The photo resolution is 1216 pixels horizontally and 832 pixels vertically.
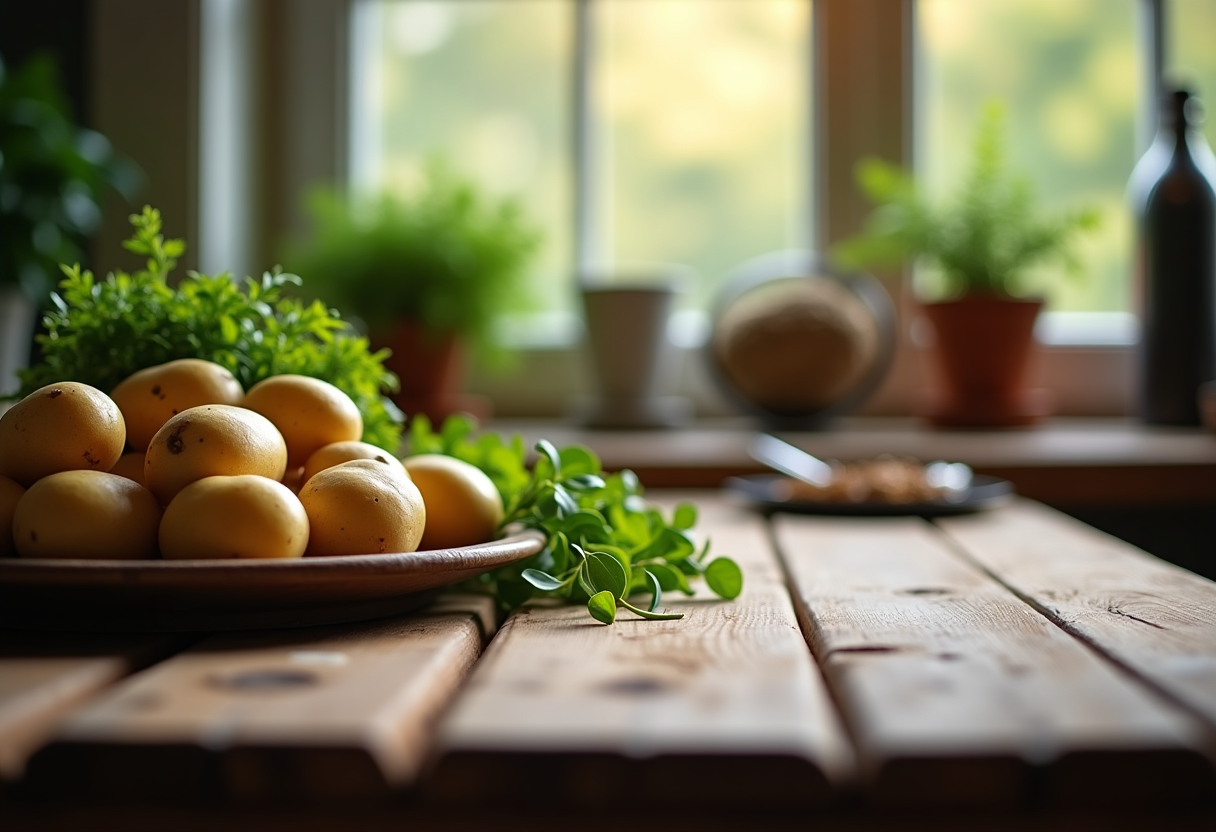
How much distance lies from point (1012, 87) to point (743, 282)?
0.67 meters

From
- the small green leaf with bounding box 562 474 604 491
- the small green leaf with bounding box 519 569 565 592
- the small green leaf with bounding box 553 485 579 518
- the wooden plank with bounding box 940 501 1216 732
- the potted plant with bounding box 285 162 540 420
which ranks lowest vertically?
the wooden plank with bounding box 940 501 1216 732

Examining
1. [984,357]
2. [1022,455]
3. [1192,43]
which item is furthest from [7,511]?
[1192,43]

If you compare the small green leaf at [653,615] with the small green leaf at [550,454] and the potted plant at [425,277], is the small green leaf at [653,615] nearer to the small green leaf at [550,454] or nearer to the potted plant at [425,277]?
the small green leaf at [550,454]

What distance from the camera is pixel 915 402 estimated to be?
2000 mm

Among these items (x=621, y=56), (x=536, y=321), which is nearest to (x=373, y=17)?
(x=621, y=56)

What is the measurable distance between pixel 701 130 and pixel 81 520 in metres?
1.71

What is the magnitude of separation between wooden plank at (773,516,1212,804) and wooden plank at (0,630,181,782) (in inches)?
11.4

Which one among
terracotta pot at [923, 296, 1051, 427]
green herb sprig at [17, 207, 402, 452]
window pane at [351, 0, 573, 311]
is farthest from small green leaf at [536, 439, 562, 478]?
window pane at [351, 0, 573, 311]

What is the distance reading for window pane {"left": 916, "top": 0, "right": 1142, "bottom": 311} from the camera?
2066 millimetres

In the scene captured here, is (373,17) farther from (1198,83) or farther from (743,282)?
(1198,83)

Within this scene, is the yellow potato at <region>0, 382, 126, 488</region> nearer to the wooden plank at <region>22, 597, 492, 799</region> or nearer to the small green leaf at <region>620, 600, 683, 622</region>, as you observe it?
the wooden plank at <region>22, 597, 492, 799</region>

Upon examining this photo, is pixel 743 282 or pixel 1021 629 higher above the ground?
pixel 743 282

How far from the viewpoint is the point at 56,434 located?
58cm

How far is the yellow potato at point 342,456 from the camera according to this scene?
0.62m
